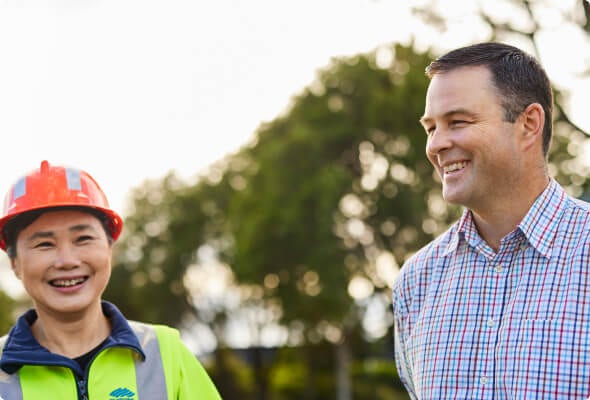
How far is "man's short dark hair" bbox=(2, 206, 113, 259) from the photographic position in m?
4.00

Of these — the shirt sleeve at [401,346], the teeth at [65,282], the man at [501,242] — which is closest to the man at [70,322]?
the teeth at [65,282]

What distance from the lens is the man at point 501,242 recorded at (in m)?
3.40

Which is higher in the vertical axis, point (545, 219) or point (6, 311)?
point (545, 219)

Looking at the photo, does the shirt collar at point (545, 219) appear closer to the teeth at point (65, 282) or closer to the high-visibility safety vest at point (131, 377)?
the high-visibility safety vest at point (131, 377)

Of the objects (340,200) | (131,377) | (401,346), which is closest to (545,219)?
(401,346)

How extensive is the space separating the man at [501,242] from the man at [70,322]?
48.3 inches

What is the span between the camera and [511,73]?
3.64 meters

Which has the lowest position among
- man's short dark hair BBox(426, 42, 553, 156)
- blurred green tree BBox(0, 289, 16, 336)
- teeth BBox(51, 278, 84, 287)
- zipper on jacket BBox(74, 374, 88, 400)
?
blurred green tree BBox(0, 289, 16, 336)

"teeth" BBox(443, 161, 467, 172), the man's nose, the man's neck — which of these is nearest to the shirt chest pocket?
the man's neck

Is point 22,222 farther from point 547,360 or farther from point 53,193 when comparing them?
point 547,360

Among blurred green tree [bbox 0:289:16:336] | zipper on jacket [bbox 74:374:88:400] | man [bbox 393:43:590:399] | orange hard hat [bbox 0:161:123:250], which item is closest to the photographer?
man [bbox 393:43:590:399]

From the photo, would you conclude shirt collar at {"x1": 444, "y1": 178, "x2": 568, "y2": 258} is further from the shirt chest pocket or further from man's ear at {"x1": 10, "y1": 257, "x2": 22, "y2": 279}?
man's ear at {"x1": 10, "y1": 257, "x2": 22, "y2": 279}

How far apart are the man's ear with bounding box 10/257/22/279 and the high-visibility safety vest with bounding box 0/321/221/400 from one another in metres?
0.32

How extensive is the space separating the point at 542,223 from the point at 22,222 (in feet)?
7.63
